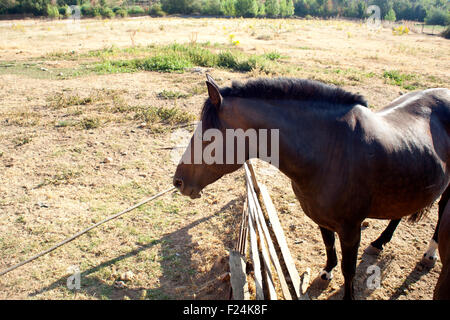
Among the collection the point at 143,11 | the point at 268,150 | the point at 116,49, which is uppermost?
the point at 143,11

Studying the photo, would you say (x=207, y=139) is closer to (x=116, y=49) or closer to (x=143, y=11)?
(x=116, y=49)

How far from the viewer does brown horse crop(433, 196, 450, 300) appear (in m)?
1.89

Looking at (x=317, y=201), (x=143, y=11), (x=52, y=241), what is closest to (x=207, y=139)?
(x=317, y=201)

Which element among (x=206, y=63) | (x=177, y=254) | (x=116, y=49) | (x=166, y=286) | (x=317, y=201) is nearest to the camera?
(x=317, y=201)

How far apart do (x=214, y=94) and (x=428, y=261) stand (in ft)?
10.3

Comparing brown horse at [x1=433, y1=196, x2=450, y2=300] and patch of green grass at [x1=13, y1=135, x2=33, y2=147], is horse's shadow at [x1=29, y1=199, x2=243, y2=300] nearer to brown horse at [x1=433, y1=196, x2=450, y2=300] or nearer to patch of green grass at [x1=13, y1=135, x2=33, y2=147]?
brown horse at [x1=433, y1=196, x2=450, y2=300]

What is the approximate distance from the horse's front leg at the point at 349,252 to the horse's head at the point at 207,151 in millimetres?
1086

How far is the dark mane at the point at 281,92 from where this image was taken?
239 cm

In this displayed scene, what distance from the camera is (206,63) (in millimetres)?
12453

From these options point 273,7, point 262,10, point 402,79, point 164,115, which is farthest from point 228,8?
point 164,115

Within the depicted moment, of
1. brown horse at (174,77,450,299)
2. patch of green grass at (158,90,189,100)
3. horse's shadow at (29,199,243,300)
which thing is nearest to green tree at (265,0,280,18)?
patch of green grass at (158,90,189,100)

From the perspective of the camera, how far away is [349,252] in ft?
9.20

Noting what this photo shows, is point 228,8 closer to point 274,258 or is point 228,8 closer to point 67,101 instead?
point 67,101
